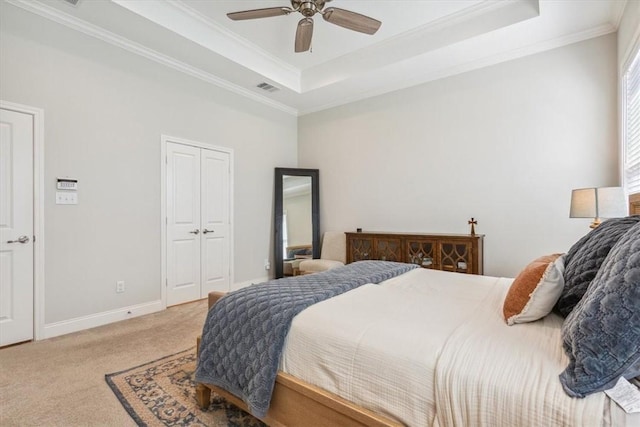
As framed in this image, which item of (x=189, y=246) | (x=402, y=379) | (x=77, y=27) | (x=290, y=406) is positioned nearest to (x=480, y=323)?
(x=402, y=379)

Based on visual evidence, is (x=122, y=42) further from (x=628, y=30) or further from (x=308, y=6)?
(x=628, y=30)

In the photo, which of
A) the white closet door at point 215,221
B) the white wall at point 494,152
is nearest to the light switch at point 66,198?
the white closet door at point 215,221

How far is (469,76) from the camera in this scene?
12.8ft

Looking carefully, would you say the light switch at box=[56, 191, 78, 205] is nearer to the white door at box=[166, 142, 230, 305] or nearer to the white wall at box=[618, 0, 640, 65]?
the white door at box=[166, 142, 230, 305]

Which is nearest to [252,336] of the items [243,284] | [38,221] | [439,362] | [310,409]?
[310,409]

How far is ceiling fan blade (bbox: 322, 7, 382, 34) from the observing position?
2580mm

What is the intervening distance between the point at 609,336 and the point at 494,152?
333cm

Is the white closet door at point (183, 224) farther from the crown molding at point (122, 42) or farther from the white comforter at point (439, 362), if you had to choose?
the white comforter at point (439, 362)

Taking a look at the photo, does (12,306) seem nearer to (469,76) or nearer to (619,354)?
(619,354)

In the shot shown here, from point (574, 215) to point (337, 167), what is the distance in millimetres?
3145

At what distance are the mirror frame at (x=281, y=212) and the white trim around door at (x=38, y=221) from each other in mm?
2839

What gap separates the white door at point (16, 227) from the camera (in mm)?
2656

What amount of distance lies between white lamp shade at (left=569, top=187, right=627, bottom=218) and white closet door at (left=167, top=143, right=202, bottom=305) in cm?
403

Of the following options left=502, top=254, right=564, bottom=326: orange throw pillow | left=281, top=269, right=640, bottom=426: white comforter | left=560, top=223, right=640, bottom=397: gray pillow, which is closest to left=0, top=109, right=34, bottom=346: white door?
left=281, top=269, right=640, bottom=426: white comforter
